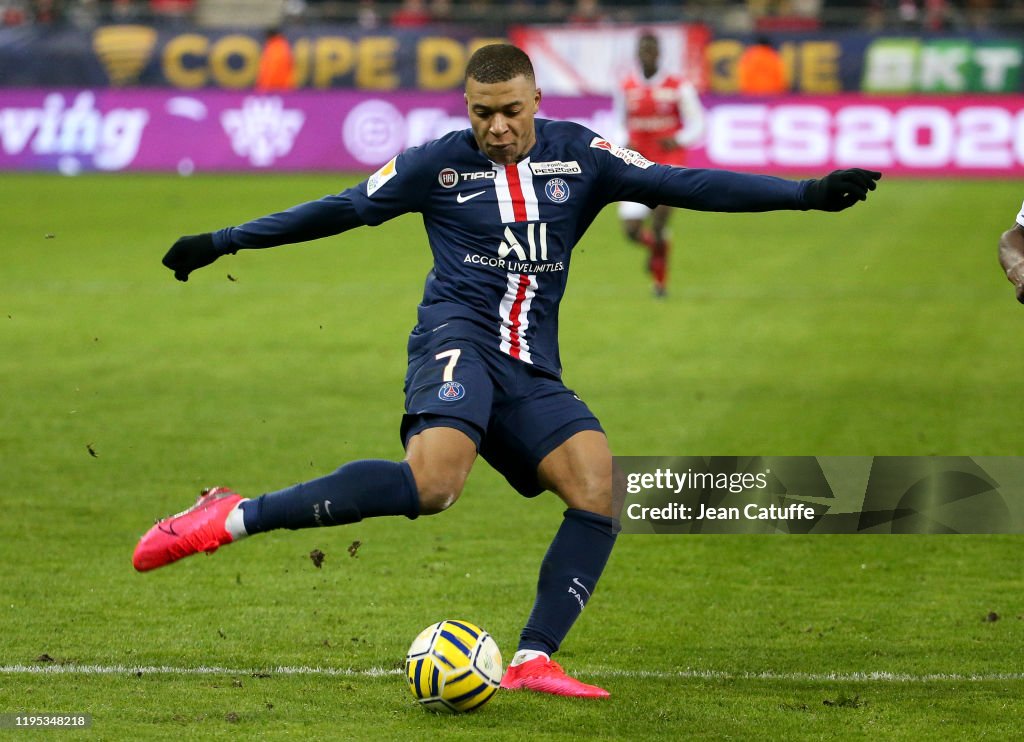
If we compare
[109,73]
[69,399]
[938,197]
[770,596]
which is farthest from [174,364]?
[109,73]

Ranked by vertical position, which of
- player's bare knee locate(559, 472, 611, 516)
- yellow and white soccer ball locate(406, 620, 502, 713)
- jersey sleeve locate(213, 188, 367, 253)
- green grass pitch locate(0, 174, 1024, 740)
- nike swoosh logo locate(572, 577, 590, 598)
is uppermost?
jersey sleeve locate(213, 188, 367, 253)

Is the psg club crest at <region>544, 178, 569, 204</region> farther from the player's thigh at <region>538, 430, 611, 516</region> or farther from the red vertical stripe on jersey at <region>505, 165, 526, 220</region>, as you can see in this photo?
the player's thigh at <region>538, 430, 611, 516</region>

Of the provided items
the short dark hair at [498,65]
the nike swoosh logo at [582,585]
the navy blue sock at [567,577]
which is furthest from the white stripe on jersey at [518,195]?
the nike swoosh logo at [582,585]

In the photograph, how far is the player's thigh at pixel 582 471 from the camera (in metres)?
5.21

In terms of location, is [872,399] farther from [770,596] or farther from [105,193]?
[105,193]

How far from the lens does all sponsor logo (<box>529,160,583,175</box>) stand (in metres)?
5.41

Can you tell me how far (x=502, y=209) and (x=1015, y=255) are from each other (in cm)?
188

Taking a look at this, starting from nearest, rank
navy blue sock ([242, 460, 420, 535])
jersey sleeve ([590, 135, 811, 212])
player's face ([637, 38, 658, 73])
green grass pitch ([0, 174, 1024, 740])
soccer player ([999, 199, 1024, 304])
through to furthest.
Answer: navy blue sock ([242, 460, 420, 535]), green grass pitch ([0, 174, 1024, 740]), jersey sleeve ([590, 135, 811, 212]), soccer player ([999, 199, 1024, 304]), player's face ([637, 38, 658, 73])

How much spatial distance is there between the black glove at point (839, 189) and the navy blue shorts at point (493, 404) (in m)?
1.03

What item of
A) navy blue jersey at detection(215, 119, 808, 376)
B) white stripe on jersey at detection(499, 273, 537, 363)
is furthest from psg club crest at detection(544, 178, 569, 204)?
white stripe on jersey at detection(499, 273, 537, 363)

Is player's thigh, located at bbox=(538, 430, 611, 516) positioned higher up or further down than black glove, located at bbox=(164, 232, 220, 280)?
further down

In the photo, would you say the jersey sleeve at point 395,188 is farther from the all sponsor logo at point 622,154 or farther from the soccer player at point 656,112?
the soccer player at point 656,112

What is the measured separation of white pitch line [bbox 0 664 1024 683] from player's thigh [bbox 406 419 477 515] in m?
0.73

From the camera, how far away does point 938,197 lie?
2255 cm
